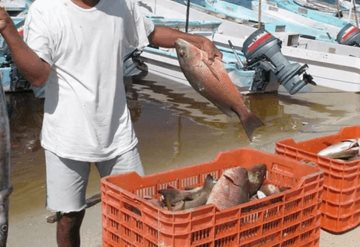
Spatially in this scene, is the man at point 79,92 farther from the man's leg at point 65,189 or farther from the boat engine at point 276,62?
the boat engine at point 276,62

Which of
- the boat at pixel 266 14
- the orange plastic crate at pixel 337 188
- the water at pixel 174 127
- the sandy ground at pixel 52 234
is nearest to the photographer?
the orange plastic crate at pixel 337 188

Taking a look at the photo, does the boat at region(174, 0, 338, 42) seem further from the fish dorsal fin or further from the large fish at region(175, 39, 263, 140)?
the fish dorsal fin

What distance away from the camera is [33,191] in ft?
17.7

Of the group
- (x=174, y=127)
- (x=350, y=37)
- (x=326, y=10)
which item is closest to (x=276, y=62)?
(x=174, y=127)

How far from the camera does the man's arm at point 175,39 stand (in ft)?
10.4

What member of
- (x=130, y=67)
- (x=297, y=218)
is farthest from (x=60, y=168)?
(x=130, y=67)

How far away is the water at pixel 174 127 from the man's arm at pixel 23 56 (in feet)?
6.31

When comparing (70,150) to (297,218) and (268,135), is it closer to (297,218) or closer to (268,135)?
(297,218)

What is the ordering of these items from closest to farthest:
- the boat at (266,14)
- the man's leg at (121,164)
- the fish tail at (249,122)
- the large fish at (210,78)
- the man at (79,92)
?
1. the man at (79,92)
2. the man's leg at (121,164)
3. the large fish at (210,78)
4. the fish tail at (249,122)
5. the boat at (266,14)

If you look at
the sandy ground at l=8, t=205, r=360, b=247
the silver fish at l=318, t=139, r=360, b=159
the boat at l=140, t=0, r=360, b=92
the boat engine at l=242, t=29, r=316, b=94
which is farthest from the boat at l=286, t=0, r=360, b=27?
the sandy ground at l=8, t=205, r=360, b=247

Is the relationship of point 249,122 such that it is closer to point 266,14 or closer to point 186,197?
point 186,197

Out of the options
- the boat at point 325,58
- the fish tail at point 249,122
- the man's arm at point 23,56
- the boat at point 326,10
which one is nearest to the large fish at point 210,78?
the fish tail at point 249,122

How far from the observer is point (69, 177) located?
292cm

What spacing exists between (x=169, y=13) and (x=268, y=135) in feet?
28.2
